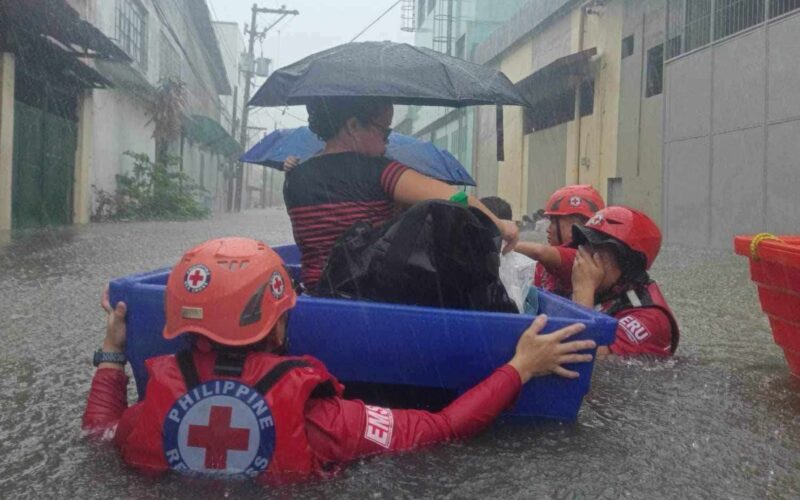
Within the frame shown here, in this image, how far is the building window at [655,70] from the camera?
1553 cm

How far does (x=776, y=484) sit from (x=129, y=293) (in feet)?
6.62

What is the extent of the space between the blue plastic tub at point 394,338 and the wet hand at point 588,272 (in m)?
1.06

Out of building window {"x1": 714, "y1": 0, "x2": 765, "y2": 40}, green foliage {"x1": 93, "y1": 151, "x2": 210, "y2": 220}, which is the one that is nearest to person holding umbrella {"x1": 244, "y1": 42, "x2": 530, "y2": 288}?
building window {"x1": 714, "y1": 0, "x2": 765, "y2": 40}

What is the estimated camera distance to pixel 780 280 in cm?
304

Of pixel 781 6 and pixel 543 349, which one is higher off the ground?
pixel 781 6

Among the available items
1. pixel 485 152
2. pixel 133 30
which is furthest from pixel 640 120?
pixel 133 30

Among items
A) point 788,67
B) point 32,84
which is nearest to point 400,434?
point 788,67

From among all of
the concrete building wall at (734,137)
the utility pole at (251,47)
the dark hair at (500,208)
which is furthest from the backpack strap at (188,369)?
the utility pole at (251,47)

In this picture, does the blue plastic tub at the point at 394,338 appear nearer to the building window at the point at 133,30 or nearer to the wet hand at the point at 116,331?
the wet hand at the point at 116,331

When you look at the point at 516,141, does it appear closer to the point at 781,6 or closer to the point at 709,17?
the point at 709,17

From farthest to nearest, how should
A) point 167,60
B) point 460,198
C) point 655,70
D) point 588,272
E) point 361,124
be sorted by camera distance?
1. point 167,60
2. point 655,70
3. point 588,272
4. point 361,124
5. point 460,198

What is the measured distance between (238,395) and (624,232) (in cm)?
221

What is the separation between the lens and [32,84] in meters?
13.2

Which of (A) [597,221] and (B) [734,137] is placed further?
(B) [734,137]
